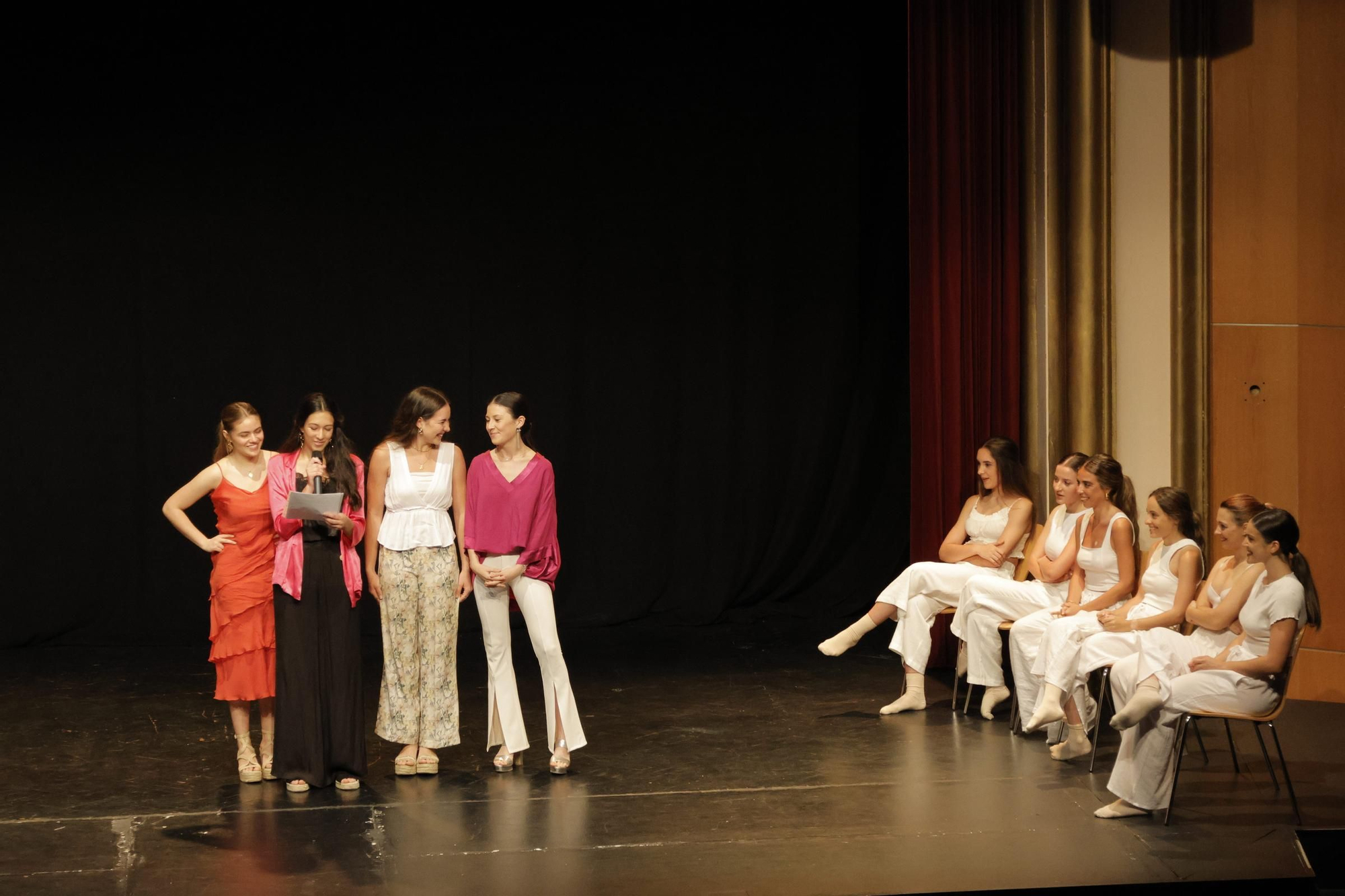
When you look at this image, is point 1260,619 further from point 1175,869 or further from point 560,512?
point 560,512

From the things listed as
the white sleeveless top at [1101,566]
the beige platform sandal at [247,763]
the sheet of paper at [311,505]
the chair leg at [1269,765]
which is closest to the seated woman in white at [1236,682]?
the chair leg at [1269,765]

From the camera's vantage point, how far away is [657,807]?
14.7 ft

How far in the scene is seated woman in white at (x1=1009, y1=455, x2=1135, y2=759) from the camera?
5.25 meters

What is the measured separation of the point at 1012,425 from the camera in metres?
6.71

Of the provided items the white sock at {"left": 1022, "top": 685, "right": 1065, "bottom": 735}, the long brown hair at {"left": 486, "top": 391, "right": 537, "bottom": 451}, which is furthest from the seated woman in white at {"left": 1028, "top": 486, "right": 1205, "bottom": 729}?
the long brown hair at {"left": 486, "top": 391, "right": 537, "bottom": 451}

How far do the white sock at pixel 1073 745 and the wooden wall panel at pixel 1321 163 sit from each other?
80.4 inches

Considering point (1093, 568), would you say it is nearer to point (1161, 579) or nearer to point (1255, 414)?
point (1161, 579)

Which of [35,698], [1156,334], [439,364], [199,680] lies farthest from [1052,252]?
[35,698]

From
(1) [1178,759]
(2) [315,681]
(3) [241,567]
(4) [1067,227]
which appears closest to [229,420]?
(3) [241,567]

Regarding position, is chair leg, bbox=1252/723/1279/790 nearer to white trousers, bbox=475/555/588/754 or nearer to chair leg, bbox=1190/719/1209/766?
chair leg, bbox=1190/719/1209/766

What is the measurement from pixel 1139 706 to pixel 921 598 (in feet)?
5.38

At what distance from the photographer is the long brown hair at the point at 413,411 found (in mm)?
4699

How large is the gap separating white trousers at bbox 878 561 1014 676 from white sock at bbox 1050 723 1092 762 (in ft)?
2.79

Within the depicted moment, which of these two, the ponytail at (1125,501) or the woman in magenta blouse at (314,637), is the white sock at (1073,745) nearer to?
the ponytail at (1125,501)
